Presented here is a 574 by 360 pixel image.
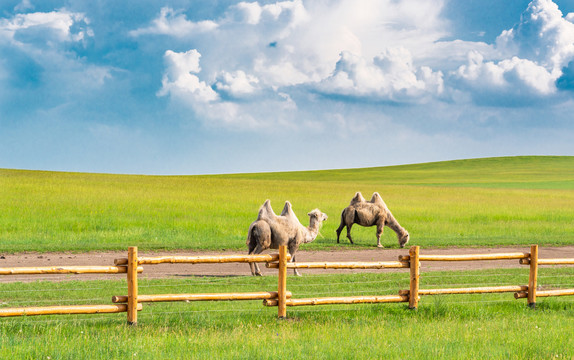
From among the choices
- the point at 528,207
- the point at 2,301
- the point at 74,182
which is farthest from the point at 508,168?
the point at 2,301

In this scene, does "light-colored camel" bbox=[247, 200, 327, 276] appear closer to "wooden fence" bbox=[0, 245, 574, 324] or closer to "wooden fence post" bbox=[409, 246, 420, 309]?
"wooden fence" bbox=[0, 245, 574, 324]

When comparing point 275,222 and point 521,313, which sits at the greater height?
point 275,222

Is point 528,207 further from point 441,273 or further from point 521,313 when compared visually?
point 521,313

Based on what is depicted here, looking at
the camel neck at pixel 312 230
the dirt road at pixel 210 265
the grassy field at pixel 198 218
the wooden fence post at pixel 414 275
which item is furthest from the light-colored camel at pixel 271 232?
the wooden fence post at pixel 414 275

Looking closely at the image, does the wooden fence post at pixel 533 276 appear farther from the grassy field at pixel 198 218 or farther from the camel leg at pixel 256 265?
the grassy field at pixel 198 218

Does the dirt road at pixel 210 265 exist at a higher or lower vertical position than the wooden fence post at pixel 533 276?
lower

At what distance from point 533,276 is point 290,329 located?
5.39m

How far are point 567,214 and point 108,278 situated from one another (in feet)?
96.7

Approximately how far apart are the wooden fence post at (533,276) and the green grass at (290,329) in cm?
19

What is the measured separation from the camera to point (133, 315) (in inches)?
393

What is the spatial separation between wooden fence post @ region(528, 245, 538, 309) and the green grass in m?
0.19

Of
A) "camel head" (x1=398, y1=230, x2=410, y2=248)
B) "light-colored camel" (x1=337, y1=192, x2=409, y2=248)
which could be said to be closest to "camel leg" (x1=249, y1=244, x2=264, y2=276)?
"light-colored camel" (x1=337, y1=192, x2=409, y2=248)

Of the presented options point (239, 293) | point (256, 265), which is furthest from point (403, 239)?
point (239, 293)

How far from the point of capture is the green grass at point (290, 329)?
26.9 ft
